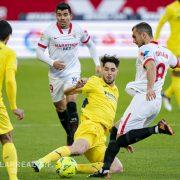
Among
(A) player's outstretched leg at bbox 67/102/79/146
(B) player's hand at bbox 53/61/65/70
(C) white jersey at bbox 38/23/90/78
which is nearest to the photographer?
(B) player's hand at bbox 53/61/65/70

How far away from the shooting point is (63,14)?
1373 centimetres

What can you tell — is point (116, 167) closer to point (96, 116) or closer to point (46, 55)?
point (96, 116)

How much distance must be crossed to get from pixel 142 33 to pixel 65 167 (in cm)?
205

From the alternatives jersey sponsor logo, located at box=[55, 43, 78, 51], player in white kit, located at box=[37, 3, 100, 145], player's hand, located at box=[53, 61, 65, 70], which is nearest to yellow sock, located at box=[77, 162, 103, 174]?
player in white kit, located at box=[37, 3, 100, 145]

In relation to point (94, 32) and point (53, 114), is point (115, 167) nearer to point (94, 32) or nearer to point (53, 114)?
point (53, 114)

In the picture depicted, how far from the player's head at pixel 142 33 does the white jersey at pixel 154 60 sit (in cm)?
9

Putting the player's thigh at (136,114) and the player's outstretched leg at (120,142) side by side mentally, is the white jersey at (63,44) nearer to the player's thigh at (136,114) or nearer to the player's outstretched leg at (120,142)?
the player's thigh at (136,114)

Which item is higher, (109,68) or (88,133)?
(109,68)

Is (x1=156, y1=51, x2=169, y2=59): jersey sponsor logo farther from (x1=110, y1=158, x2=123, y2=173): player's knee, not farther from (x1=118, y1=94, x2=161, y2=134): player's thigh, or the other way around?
(x1=110, y1=158, x2=123, y2=173): player's knee

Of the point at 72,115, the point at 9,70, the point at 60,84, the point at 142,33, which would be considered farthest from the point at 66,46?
the point at 9,70

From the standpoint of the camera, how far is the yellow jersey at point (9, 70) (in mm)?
10234

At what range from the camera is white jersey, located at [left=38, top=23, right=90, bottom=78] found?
1398cm

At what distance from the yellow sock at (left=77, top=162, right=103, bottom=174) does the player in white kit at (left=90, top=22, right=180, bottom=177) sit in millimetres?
162

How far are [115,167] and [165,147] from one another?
99.3 inches
